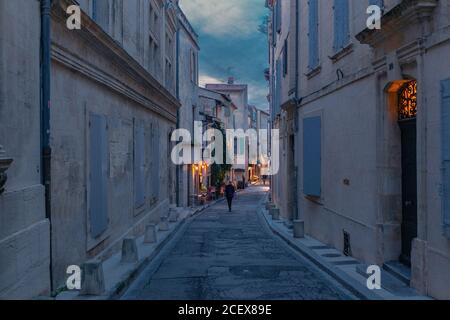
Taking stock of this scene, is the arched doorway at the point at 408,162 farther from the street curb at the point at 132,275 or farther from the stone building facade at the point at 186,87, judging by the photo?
the stone building facade at the point at 186,87

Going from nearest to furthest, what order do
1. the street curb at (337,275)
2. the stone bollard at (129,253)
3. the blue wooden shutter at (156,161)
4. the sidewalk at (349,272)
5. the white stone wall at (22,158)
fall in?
the white stone wall at (22,158) < the sidewalk at (349,272) < the street curb at (337,275) < the stone bollard at (129,253) < the blue wooden shutter at (156,161)

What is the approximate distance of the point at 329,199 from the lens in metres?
13.8

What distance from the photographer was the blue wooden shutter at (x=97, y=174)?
10453 mm

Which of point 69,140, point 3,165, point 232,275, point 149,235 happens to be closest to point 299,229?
point 149,235

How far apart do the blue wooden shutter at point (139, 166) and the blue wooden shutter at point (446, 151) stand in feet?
31.5

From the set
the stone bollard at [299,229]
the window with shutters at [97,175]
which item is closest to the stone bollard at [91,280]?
the window with shutters at [97,175]

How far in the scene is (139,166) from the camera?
16.0 m

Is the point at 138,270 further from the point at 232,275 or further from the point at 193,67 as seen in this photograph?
the point at 193,67

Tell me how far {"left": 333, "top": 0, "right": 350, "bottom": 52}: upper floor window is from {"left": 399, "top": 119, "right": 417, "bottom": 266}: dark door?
3111 millimetres

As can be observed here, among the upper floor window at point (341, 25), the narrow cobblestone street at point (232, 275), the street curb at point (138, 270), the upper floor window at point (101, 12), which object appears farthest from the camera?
the upper floor window at point (341, 25)

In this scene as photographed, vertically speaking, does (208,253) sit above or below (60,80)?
below

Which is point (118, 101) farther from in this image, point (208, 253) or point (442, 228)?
point (442, 228)
